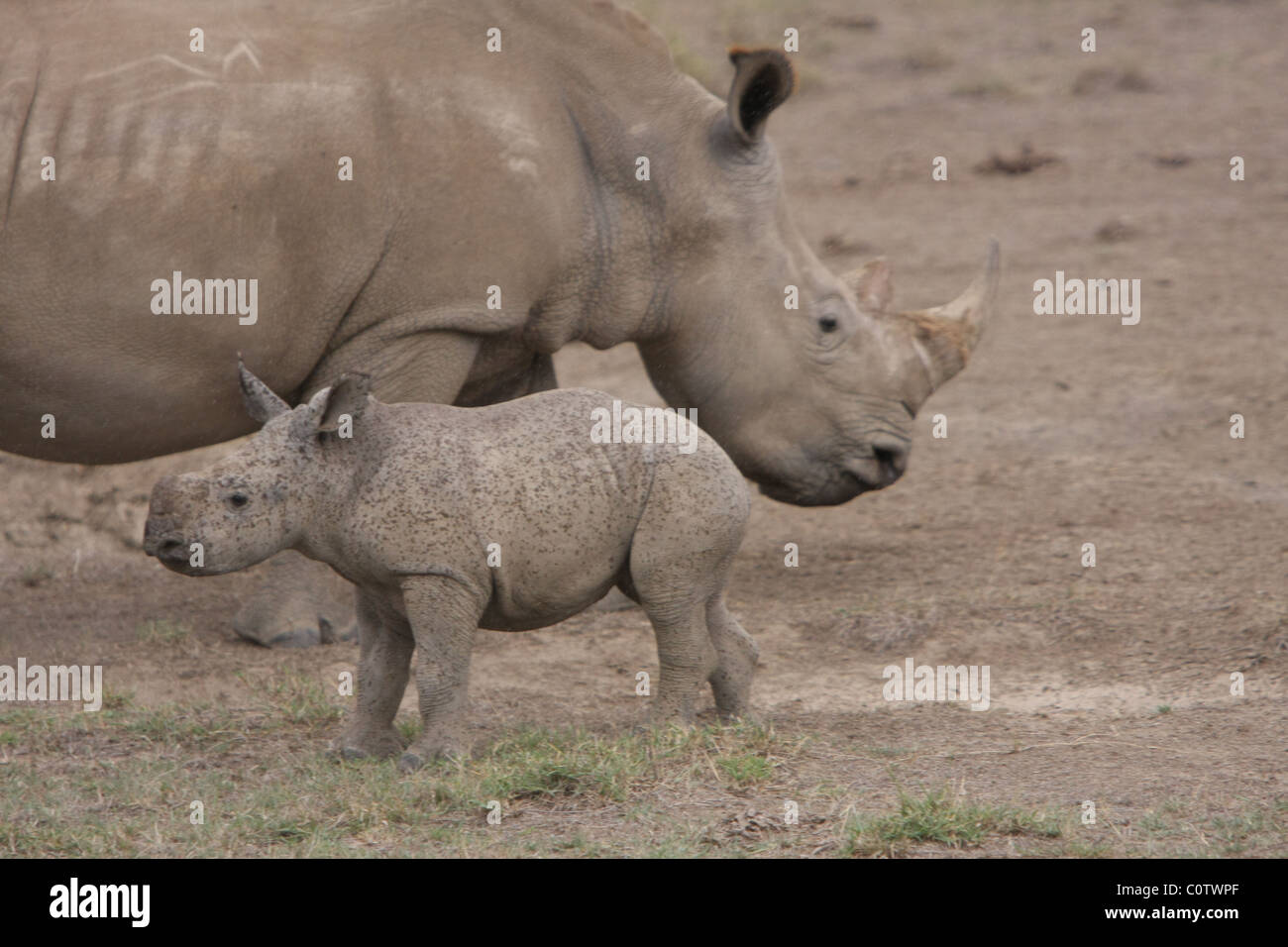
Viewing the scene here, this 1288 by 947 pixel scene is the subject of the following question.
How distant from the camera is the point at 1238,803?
15.1 feet

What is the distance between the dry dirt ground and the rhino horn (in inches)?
34.2

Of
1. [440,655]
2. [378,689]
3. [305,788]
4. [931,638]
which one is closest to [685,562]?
[440,655]

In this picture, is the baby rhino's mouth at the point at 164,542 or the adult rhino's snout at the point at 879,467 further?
the adult rhino's snout at the point at 879,467

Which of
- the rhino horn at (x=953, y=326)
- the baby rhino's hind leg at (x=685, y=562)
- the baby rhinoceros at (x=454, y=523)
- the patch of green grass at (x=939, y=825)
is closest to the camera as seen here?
the patch of green grass at (x=939, y=825)

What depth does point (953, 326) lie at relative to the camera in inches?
275

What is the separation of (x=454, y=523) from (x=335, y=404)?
1.45 feet

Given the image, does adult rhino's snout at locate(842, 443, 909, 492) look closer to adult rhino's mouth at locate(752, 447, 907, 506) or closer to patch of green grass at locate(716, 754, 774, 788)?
adult rhino's mouth at locate(752, 447, 907, 506)

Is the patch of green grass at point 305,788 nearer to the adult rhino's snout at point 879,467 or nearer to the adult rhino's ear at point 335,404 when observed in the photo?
the adult rhino's ear at point 335,404

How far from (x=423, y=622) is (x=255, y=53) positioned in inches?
82.4

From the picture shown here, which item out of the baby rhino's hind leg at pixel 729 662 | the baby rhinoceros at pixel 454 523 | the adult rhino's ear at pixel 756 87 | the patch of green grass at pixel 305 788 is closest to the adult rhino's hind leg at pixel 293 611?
the patch of green grass at pixel 305 788

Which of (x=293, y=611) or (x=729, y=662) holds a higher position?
(x=293, y=611)

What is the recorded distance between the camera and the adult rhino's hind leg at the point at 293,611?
6.46m

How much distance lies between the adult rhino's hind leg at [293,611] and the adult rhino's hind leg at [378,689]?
1448 mm

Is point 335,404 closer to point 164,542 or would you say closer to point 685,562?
point 164,542
